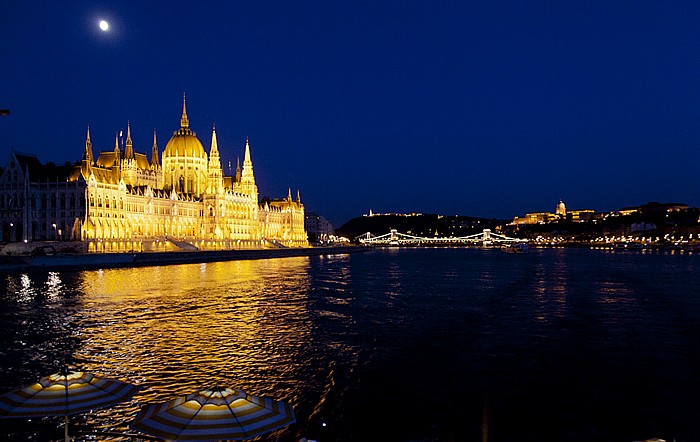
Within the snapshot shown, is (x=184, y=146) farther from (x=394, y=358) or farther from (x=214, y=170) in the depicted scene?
(x=394, y=358)

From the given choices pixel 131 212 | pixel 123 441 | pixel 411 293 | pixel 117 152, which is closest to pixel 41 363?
pixel 123 441

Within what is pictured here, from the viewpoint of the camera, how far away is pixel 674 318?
27.9m

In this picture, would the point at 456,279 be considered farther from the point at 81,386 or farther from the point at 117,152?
the point at 117,152

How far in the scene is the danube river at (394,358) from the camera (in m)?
12.7

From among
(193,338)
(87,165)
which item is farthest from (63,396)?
(87,165)

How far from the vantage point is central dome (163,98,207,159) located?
134 meters

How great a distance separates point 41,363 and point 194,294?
69.3 ft

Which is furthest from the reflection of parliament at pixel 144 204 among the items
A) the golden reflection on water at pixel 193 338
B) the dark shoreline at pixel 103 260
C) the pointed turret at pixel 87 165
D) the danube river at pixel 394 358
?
the danube river at pixel 394 358

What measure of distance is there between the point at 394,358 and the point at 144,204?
9793 centimetres

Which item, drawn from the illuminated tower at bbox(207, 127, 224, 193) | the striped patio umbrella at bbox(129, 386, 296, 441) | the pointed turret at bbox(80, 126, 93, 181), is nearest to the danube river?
the striped patio umbrella at bbox(129, 386, 296, 441)

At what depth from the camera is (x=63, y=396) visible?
351 inches

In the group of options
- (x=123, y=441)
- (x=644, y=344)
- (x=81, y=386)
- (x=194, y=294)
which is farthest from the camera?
(x=194, y=294)

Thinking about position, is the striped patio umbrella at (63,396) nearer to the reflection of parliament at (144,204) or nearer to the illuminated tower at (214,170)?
the reflection of parliament at (144,204)

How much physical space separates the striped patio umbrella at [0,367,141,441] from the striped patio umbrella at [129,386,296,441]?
112cm
